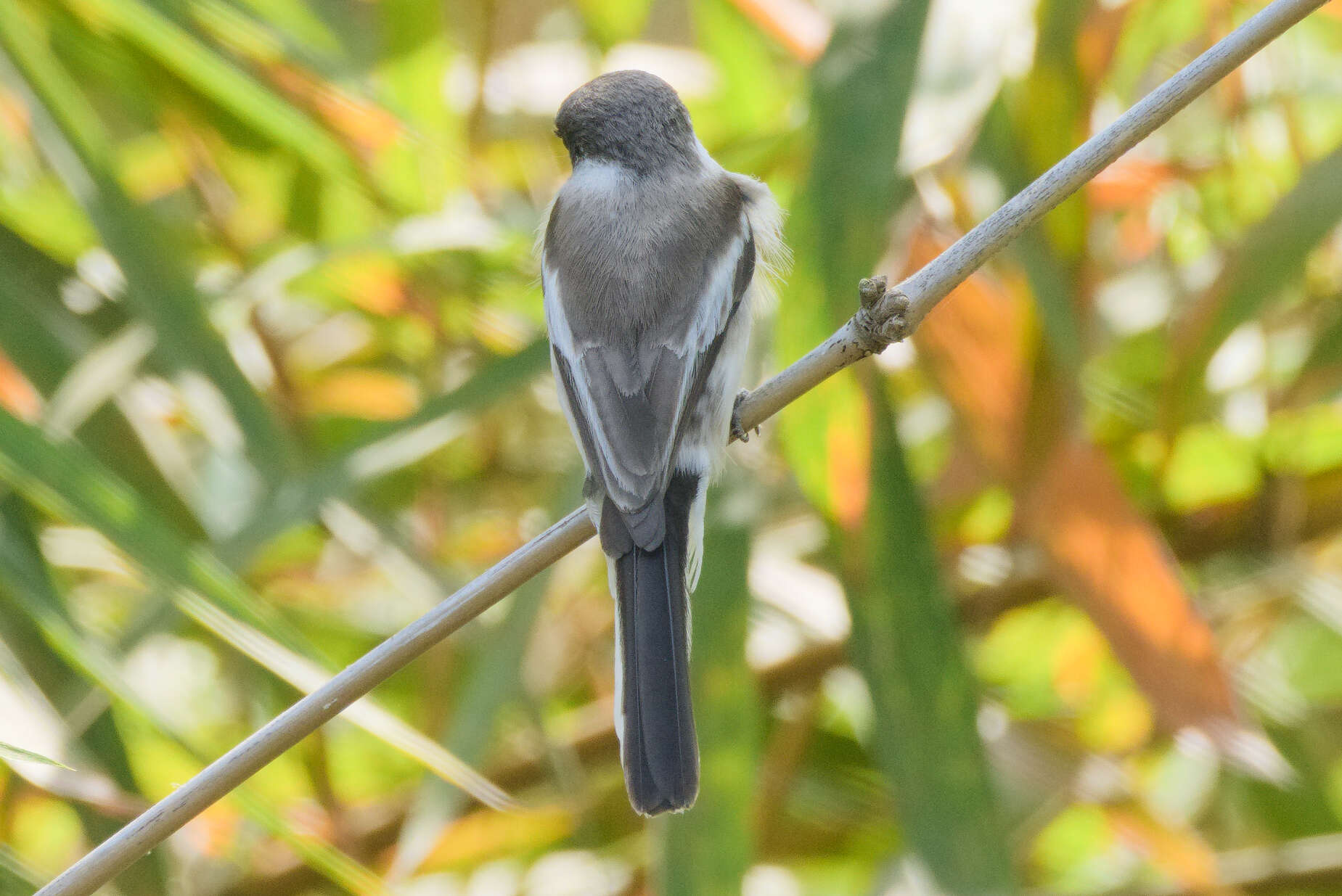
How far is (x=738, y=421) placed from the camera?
192 centimetres

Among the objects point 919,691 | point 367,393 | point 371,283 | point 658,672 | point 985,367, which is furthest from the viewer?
point 367,393

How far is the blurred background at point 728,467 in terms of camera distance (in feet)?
6.56

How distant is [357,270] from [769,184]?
817 millimetres

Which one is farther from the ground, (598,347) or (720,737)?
(598,347)

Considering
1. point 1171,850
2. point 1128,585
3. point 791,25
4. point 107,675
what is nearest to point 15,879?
point 107,675

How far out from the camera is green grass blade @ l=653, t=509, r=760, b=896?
6.12 ft

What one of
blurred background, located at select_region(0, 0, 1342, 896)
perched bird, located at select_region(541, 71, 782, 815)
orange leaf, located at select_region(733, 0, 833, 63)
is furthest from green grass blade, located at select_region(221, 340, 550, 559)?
orange leaf, located at select_region(733, 0, 833, 63)

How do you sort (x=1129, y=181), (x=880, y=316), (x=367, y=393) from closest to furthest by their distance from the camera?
1. (x=880, y=316)
2. (x=1129, y=181)
3. (x=367, y=393)

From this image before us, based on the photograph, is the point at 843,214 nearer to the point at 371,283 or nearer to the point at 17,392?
the point at 371,283

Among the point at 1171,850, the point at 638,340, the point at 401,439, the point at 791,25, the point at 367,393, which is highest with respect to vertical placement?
the point at 367,393

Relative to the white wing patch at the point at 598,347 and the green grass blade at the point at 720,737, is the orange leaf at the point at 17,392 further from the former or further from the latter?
the green grass blade at the point at 720,737

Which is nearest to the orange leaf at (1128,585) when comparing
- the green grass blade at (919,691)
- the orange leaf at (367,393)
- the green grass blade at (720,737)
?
the green grass blade at (919,691)

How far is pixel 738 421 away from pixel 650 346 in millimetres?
170

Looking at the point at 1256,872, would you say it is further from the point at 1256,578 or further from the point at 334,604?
the point at 334,604
